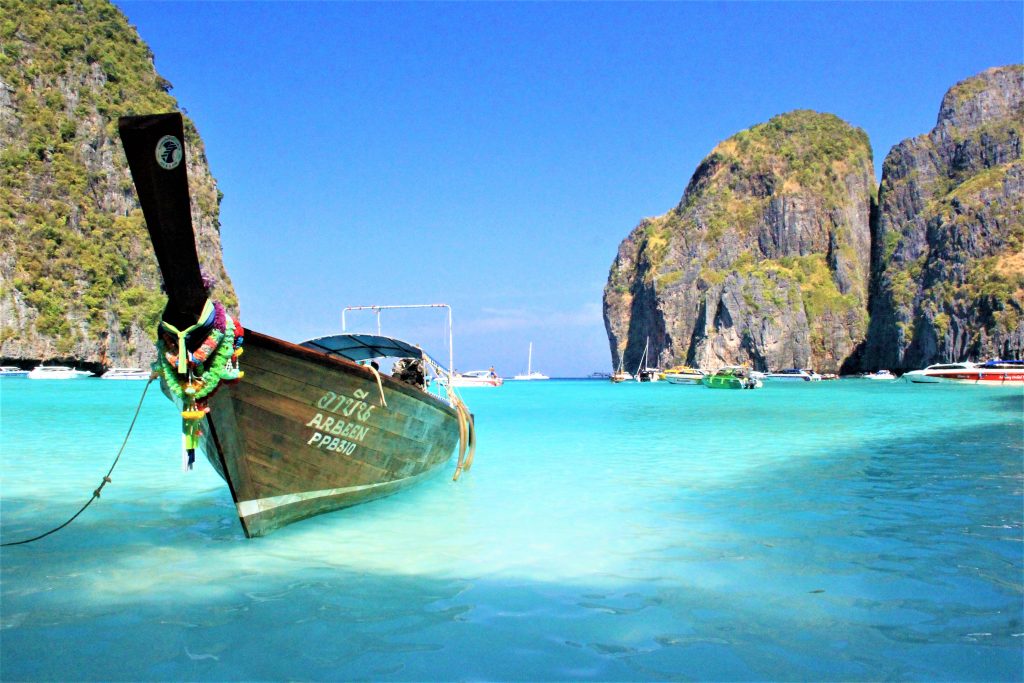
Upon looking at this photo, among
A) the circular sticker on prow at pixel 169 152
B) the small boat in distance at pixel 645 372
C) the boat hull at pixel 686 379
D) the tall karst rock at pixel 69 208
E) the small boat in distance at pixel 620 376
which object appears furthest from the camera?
the small boat in distance at pixel 645 372

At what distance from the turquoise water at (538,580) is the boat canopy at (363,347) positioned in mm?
2513

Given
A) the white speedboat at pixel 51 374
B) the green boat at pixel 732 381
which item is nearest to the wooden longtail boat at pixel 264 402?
the green boat at pixel 732 381

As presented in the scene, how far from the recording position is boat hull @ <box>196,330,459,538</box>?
710 cm

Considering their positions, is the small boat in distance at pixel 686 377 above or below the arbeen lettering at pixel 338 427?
below

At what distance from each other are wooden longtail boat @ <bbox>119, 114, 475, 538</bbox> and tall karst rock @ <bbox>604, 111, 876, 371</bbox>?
365 ft

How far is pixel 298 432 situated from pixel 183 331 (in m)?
2.00

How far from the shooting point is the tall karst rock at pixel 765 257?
11606cm

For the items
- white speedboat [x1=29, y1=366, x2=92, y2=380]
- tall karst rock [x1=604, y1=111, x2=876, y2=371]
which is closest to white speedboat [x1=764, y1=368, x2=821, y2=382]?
tall karst rock [x1=604, y1=111, x2=876, y2=371]

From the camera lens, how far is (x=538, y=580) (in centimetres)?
608

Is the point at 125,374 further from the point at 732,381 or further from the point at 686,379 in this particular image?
the point at 686,379

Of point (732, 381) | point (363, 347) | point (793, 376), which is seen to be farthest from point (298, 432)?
point (793, 376)

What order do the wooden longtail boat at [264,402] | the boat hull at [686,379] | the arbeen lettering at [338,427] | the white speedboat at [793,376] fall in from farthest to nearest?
the white speedboat at [793,376] → the boat hull at [686,379] → the arbeen lettering at [338,427] → the wooden longtail boat at [264,402]

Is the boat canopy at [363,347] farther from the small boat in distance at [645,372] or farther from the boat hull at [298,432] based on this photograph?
the small boat in distance at [645,372]

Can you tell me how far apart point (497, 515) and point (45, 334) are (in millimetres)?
A: 77726
